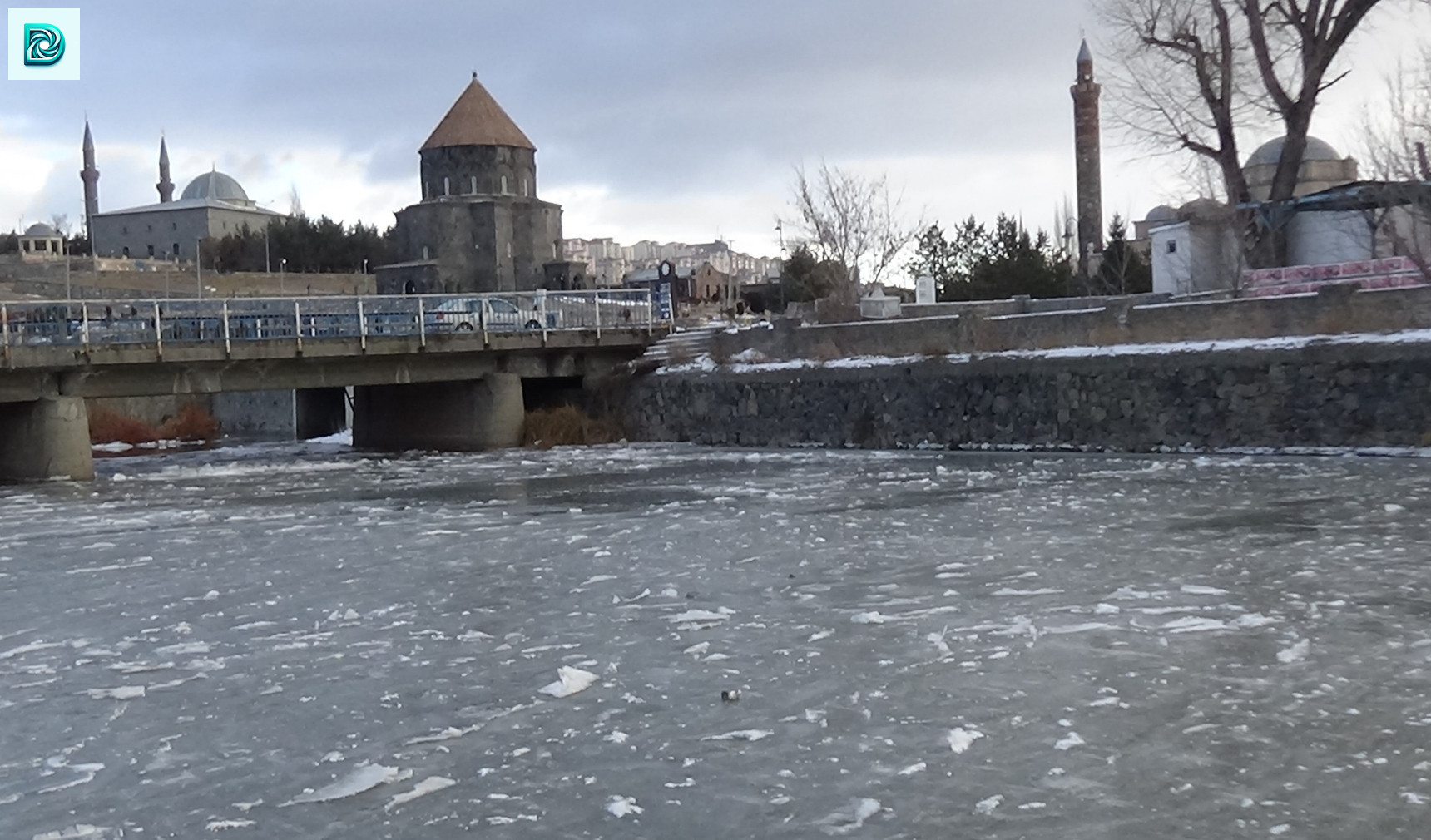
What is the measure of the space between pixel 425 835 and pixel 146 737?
276 cm

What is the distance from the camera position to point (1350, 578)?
12.1 metres

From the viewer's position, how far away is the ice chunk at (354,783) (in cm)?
715

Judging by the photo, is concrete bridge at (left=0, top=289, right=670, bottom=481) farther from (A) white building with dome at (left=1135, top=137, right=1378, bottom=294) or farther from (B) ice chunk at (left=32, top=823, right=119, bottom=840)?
(B) ice chunk at (left=32, top=823, right=119, bottom=840)

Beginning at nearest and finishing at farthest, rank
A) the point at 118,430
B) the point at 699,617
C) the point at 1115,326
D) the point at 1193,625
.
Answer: the point at 1193,625, the point at 699,617, the point at 1115,326, the point at 118,430

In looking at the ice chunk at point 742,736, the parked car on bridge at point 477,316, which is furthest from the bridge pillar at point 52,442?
the ice chunk at point 742,736

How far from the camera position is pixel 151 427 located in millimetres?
53469

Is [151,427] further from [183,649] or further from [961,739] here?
[961,739]

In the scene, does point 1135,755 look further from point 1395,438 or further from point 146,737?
point 1395,438

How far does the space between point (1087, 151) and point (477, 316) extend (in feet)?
149

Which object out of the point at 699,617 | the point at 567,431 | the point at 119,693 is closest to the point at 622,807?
the point at 119,693

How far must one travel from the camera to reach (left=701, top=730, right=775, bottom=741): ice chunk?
7.98 meters

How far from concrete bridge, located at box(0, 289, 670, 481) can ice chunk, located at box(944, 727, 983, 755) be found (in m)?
27.7

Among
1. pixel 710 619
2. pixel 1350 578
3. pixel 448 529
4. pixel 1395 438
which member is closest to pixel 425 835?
pixel 710 619

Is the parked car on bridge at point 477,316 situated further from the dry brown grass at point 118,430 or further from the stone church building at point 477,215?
the stone church building at point 477,215
